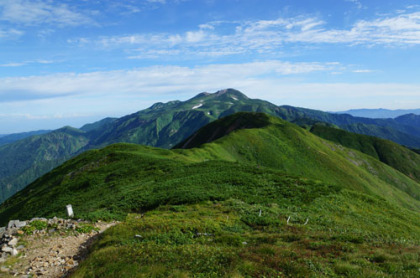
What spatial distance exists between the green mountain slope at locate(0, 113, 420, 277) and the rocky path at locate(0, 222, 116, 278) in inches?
66.0

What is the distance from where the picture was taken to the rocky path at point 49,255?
13.7 meters

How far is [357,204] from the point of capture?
28312 mm

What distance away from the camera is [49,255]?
610 inches

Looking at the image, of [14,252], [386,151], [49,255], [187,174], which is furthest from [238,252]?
[386,151]

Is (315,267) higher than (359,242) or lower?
higher

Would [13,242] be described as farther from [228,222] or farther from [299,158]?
[299,158]

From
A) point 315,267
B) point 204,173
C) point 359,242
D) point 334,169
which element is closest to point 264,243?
point 315,267

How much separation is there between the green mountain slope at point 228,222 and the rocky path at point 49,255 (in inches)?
66.0

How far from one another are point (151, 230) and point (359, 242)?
15348mm

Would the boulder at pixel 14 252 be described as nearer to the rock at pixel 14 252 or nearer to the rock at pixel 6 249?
the rock at pixel 14 252

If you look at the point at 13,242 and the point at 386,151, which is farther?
the point at 386,151

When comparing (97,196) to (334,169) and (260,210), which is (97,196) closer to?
(260,210)

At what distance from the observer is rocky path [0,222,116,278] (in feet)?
45.1

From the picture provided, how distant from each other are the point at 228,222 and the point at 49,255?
1391cm
